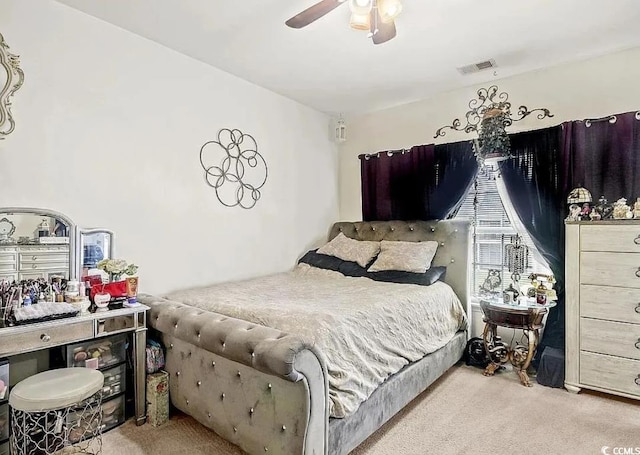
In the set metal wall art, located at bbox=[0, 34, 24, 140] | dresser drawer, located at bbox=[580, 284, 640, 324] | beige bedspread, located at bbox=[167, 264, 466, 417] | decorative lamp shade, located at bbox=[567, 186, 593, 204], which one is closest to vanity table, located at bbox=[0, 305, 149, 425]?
beige bedspread, located at bbox=[167, 264, 466, 417]

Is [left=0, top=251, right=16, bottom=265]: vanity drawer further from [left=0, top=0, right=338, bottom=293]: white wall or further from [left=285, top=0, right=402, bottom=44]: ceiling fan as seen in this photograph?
[left=285, top=0, right=402, bottom=44]: ceiling fan

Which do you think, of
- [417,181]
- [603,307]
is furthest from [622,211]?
[417,181]

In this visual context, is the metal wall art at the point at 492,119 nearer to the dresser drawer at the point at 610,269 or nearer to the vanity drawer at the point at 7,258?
the dresser drawer at the point at 610,269

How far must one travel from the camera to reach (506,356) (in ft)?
10.0

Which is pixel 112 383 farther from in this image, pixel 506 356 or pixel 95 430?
pixel 506 356

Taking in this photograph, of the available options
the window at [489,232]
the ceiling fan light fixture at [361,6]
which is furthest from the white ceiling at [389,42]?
the window at [489,232]

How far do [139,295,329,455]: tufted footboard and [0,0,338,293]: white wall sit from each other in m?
0.77

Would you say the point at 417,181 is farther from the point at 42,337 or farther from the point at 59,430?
the point at 59,430

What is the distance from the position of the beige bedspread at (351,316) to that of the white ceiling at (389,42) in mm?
1875

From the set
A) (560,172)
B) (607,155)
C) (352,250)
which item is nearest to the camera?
(607,155)

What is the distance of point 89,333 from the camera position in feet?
6.59

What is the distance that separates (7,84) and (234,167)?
1.66 m

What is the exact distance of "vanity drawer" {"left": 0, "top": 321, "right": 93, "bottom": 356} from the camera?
1.73 meters

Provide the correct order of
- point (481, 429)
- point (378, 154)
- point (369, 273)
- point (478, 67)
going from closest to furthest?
point (481, 429) → point (478, 67) → point (369, 273) → point (378, 154)
